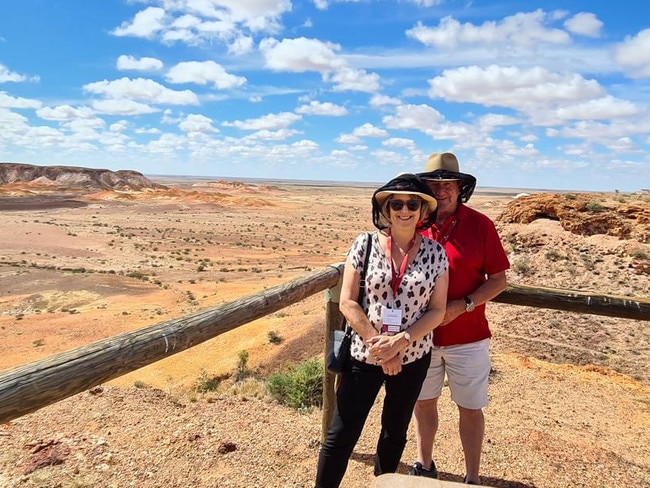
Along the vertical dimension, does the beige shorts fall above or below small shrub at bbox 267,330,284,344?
above

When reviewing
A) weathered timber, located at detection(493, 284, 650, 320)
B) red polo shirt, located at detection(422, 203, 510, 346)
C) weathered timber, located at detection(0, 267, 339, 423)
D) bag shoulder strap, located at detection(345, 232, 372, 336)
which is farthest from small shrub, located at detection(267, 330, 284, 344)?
bag shoulder strap, located at detection(345, 232, 372, 336)

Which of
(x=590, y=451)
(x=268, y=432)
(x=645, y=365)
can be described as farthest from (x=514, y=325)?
(x=268, y=432)

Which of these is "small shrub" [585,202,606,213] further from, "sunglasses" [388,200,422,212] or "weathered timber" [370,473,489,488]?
"weathered timber" [370,473,489,488]

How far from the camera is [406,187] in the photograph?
2.64m

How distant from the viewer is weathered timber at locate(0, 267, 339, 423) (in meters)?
1.68

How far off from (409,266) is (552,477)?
2.28 metres

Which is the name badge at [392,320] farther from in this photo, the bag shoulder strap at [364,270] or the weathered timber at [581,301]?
the weathered timber at [581,301]

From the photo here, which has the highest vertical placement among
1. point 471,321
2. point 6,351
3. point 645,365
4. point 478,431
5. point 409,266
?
Answer: point 409,266

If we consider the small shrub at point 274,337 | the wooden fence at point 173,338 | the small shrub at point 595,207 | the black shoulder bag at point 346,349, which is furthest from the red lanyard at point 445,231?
the small shrub at point 595,207

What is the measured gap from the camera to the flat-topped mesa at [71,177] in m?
96.2

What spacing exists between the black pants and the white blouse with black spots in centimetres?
9

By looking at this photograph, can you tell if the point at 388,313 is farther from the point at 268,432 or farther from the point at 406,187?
the point at 268,432

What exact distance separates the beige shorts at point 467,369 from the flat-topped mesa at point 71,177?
98339 millimetres


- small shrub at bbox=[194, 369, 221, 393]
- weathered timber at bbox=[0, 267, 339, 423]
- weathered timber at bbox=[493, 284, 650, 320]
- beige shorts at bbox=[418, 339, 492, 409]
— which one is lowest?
small shrub at bbox=[194, 369, 221, 393]
